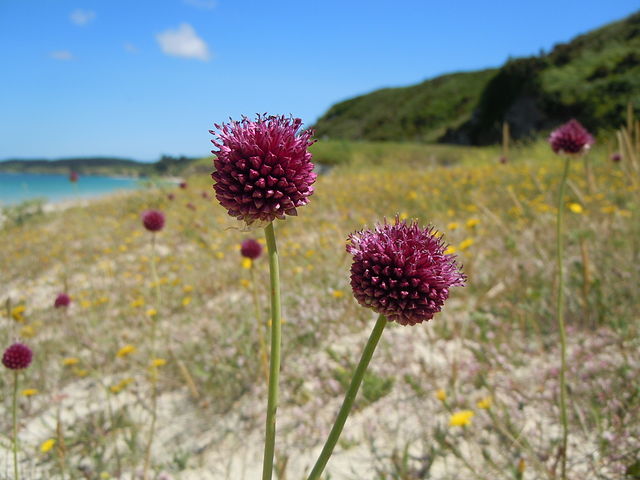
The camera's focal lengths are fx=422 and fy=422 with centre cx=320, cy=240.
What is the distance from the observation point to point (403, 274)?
0.91 meters

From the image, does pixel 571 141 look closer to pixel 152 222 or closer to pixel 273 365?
pixel 273 365

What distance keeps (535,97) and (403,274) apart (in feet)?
81.2

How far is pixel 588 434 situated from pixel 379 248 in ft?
5.64

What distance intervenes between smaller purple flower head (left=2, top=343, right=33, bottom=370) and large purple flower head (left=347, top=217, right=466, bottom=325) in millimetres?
1579

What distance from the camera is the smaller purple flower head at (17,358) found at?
1.72 metres

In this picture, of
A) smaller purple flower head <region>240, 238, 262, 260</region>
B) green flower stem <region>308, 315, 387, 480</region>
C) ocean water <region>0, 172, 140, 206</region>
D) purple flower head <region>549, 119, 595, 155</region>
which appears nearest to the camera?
green flower stem <region>308, 315, 387, 480</region>

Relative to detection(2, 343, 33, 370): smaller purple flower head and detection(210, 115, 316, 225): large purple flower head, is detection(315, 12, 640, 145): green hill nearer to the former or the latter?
detection(2, 343, 33, 370): smaller purple flower head

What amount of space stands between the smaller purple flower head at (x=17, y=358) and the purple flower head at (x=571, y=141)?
2805 millimetres

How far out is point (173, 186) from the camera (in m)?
11.3

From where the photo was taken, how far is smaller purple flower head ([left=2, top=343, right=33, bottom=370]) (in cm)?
172

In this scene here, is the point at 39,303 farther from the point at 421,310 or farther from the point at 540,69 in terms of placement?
the point at 540,69

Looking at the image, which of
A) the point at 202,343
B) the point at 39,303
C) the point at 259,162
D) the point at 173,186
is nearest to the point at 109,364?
the point at 202,343

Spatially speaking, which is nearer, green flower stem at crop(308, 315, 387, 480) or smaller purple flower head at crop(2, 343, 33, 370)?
green flower stem at crop(308, 315, 387, 480)

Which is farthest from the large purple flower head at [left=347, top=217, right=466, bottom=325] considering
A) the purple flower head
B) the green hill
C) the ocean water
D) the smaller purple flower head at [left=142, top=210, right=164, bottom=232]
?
the green hill
